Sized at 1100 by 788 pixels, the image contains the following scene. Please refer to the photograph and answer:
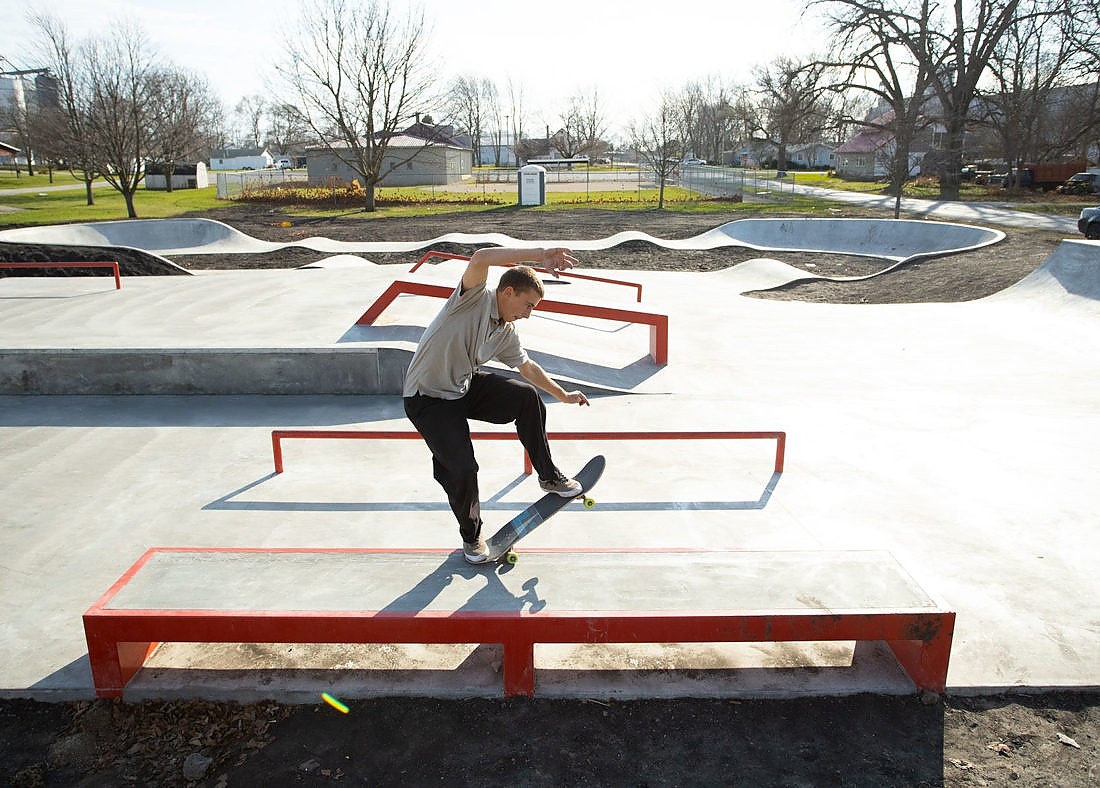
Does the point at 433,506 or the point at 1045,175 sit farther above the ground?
the point at 1045,175

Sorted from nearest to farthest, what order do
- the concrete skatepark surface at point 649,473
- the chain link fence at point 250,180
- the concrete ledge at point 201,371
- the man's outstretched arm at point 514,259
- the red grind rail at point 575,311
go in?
the man's outstretched arm at point 514,259, the concrete skatepark surface at point 649,473, the concrete ledge at point 201,371, the red grind rail at point 575,311, the chain link fence at point 250,180

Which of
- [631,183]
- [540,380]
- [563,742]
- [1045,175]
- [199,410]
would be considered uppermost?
[631,183]

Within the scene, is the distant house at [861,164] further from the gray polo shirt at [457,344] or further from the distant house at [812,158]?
the gray polo shirt at [457,344]

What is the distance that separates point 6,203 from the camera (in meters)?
37.2

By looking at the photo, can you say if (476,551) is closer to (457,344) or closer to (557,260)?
(457,344)

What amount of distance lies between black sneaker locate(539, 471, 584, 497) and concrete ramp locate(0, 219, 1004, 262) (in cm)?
1776

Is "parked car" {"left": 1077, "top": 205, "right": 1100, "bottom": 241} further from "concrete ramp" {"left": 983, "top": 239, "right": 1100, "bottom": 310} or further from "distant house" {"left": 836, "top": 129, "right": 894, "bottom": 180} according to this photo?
"distant house" {"left": 836, "top": 129, "right": 894, "bottom": 180}

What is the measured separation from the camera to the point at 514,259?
3.35m

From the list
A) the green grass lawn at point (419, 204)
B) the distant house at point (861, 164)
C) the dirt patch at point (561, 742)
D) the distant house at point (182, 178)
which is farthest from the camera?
the distant house at point (861, 164)

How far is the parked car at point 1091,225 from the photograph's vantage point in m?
18.1

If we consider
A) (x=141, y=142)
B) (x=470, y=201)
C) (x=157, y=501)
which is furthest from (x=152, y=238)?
(x=157, y=501)

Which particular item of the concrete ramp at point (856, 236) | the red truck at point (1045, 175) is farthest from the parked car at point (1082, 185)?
the concrete ramp at point (856, 236)

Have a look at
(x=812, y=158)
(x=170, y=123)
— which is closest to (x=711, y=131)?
(x=812, y=158)

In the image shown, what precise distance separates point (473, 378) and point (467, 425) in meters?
0.27
